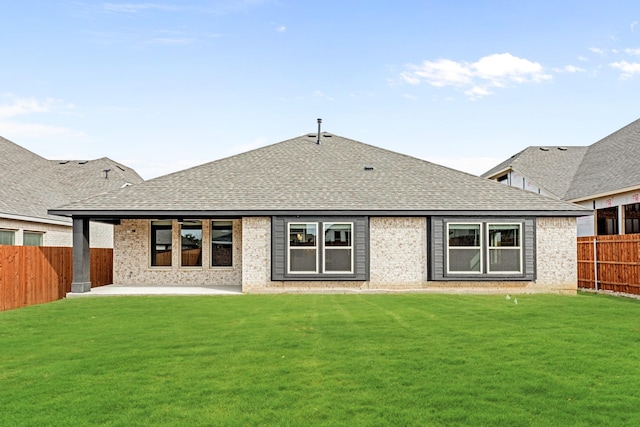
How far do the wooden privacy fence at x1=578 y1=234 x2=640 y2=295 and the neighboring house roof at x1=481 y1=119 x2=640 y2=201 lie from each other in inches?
134

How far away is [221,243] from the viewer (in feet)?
60.7

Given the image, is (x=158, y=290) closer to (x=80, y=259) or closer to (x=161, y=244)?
(x=80, y=259)

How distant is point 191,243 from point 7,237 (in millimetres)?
6251

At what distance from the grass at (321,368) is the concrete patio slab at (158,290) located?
3704 mm

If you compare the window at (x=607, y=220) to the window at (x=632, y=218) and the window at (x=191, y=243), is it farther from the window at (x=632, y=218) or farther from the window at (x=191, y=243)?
the window at (x=191, y=243)

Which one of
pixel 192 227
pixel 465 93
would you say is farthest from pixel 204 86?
pixel 465 93

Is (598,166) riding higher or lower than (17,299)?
higher

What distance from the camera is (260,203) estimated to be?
16172 millimetres

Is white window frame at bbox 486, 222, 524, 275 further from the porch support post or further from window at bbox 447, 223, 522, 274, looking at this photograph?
the porch support post

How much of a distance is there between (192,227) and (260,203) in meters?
3.71

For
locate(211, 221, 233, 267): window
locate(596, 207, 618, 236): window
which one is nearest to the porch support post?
locate(211, 221, 233, 267): window

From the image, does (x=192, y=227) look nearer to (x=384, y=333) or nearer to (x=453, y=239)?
(x=453, y=239)

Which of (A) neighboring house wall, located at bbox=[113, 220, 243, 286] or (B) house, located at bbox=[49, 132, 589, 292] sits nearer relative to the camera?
(B) house, located at bbox=[49, 132, 589, 292]

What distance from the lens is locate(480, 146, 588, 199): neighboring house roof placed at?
2558 cm
